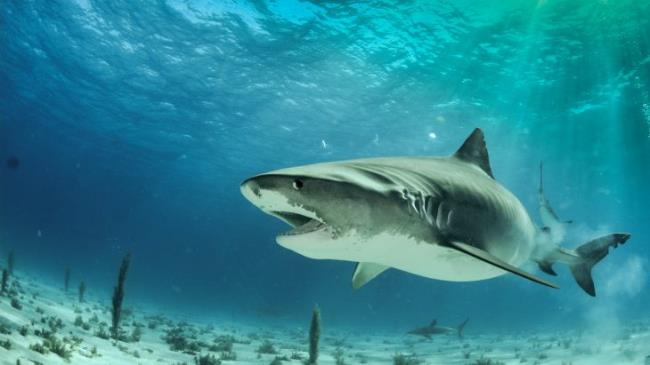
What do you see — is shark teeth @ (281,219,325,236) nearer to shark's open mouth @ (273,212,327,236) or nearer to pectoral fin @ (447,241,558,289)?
shark's open mouth @ (273,212,327,236)

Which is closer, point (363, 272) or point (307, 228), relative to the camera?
point (307, 228)

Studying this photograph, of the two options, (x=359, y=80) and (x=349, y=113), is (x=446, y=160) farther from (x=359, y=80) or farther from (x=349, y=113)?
(x=349, y=113)

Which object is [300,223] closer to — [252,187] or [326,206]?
[326,206]

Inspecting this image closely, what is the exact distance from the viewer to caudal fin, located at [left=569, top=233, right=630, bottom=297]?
5.89 meters

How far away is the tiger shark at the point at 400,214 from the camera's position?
9.12 feet

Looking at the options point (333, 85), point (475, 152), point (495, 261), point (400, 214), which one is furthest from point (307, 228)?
point (333, 85)

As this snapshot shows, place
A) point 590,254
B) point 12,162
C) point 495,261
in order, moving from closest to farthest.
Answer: point 495,261, point 590,254, point 12,162

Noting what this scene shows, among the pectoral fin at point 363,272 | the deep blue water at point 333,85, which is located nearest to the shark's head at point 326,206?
the pectoral fin at point 363,272

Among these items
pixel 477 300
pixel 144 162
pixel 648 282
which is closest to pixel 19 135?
pixel 144 162

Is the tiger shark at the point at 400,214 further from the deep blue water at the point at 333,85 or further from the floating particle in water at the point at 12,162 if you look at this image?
the floating particle in water at the point at 12,162

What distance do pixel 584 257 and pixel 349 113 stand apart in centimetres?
2384

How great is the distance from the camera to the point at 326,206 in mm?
2781

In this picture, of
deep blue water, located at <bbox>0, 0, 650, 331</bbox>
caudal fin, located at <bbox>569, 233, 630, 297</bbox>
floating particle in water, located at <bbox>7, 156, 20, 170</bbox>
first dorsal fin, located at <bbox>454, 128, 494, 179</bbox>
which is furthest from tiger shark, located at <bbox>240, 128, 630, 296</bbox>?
floating particle in water, located at <bbox>7, 156, 20, 170</bbox>

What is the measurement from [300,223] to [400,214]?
0.76 m
